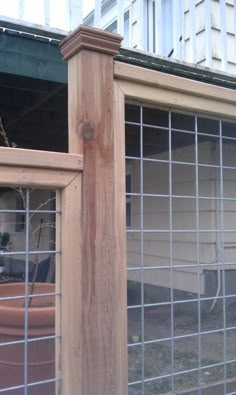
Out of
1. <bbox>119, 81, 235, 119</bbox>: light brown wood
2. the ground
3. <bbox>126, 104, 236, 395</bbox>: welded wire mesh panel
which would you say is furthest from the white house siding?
<bbox>119, 81, 235, 119</bbox>: light brown wood

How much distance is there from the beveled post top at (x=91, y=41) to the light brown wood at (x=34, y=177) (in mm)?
532

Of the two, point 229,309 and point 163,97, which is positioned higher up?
point 163,97

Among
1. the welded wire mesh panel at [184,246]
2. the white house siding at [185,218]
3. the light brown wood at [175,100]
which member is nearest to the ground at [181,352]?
the welded wire mesh panel at [184,246]

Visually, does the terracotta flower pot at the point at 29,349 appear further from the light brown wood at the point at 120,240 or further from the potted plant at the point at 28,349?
the light brown wood at the point at 120,240

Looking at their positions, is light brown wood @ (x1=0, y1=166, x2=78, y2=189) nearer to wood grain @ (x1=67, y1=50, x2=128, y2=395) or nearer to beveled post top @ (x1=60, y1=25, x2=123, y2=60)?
wood grain @ (x1=67, y1=50, x2=128, y2=395)

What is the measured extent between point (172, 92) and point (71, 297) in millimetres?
1054

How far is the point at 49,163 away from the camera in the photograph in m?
1.70

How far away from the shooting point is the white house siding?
594 cm

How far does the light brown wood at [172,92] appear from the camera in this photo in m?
1.94

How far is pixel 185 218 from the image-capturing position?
21.3 ft

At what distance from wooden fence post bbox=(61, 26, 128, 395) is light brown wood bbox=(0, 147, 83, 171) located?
0.18 ft

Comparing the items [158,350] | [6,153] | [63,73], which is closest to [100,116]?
[6,153]

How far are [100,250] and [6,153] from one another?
1.74 feet

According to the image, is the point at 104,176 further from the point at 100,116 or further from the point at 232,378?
the point at 232,378
